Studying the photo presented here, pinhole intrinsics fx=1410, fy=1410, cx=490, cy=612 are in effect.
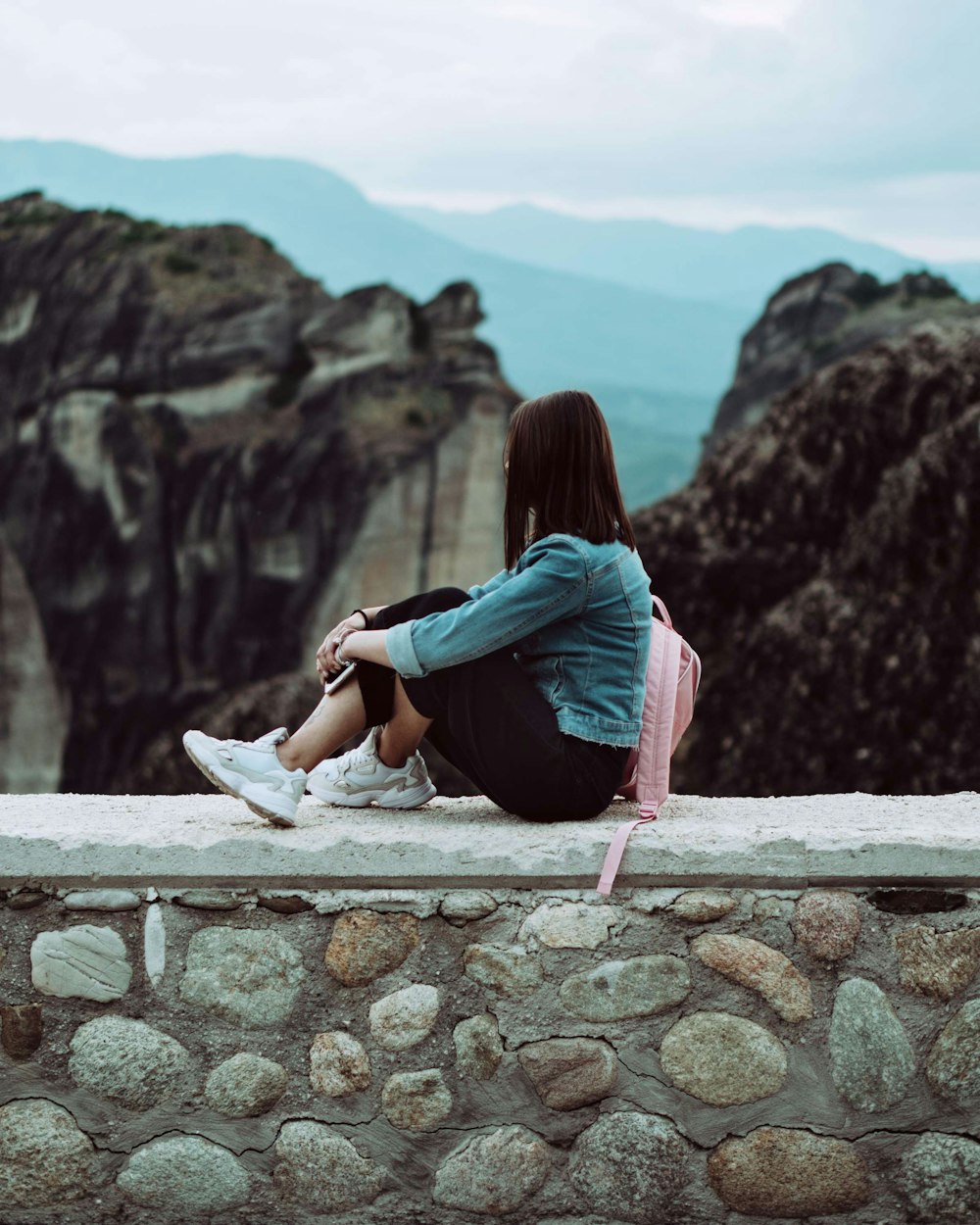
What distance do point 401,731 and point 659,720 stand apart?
54cm

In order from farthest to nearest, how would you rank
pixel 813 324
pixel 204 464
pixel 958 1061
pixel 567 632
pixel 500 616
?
1. pixel 813 324
2. pixel 204 464
3. pixel 567 632
4. pixel 500 616
5. pixel 958 1061

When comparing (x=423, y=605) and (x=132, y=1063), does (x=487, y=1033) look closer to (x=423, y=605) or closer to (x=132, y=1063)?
(x=132, y=1063)

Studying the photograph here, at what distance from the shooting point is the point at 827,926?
2537 mm

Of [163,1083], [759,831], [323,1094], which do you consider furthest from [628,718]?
[163,1083]

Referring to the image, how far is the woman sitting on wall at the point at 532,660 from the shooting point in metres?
2.74

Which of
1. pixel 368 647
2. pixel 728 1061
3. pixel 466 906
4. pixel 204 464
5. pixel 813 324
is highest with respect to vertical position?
pixel 813 324

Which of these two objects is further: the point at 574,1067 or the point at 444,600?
the point at 444,600

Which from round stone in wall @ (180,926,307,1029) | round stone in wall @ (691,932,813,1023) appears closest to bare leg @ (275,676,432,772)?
round stone in wall @ (180,926,307,1029)

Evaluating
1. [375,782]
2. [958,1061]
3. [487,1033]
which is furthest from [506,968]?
[958,1061]

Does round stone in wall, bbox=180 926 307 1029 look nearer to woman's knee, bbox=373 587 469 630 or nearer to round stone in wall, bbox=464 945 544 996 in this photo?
round stone in wall, bbox=464 945 544 996

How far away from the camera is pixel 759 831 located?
8.54ft

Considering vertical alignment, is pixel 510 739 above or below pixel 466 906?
above

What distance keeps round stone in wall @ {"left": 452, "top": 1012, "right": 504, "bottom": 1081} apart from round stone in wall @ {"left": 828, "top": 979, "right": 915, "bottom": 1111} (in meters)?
0.60

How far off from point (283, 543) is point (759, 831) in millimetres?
19599
